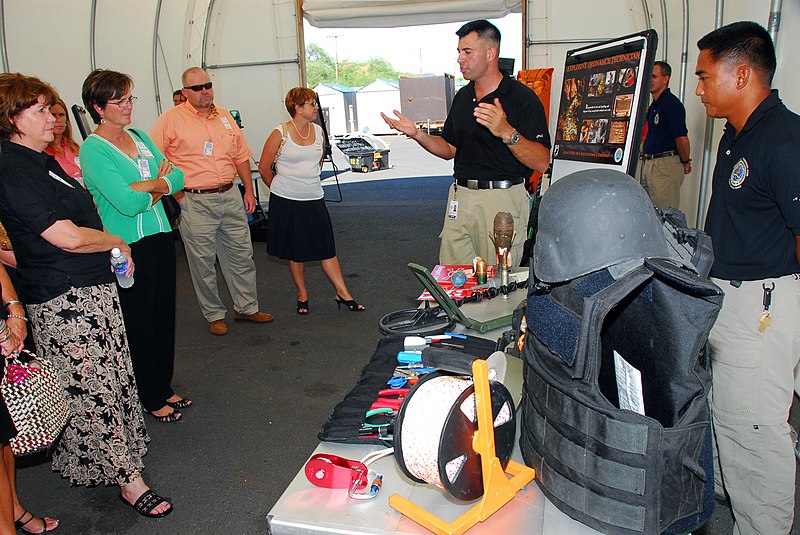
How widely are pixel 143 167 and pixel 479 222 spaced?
70.2 inches

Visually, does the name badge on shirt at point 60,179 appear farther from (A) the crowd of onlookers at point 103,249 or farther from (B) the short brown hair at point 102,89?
(B) the short brown hair at point 102,89

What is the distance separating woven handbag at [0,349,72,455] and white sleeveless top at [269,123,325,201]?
263 centimetres

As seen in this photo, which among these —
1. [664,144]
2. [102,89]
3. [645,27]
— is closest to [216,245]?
[102,89]

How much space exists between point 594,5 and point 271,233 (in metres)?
5.86

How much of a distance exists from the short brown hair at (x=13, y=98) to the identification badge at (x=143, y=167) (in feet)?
2.53

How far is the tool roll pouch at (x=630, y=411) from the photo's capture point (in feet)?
3.43

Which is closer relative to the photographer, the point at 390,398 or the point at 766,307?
the point at 390,398

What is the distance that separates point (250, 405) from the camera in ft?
11.6

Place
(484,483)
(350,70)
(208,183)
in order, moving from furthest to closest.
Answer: (350,70) < (208,183) < (484,483)

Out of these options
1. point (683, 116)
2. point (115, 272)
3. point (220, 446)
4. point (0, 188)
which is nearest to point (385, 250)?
point (683, 116)

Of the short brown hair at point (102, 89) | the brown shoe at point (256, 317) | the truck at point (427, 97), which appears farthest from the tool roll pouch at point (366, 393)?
the truck at point (427, 97)

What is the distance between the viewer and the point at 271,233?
A: 4699 mm

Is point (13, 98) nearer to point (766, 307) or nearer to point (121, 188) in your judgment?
point (121, 188)

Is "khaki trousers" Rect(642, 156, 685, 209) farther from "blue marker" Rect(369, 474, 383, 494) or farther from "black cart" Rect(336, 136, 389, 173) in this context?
"black cart" Rect(336, 136, 389, 173)
